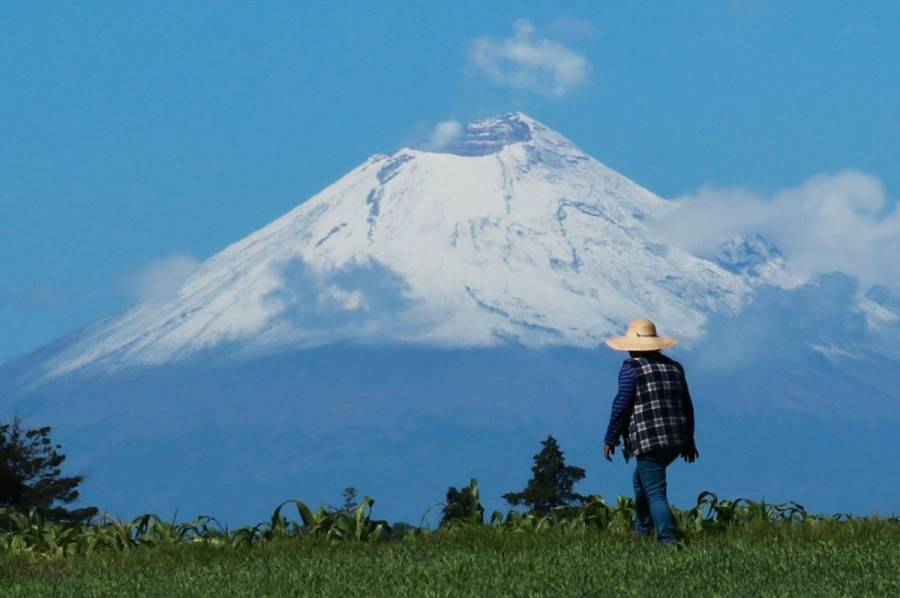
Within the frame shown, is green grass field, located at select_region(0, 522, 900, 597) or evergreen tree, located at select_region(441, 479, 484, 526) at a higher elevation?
evergreen tree, located at select_region(441, 479, 484, 526)

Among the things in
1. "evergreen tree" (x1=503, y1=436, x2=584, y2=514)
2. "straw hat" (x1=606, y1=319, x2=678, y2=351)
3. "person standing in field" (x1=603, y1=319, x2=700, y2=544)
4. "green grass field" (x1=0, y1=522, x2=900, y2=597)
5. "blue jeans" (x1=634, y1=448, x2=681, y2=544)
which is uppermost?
"evergreen tree" (x1=503, y1=436, x2=584, y2=514)

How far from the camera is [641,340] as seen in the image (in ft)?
46.5

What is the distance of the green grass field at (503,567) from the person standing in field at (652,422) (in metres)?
0.43

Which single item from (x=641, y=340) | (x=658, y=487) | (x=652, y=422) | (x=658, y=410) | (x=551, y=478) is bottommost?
(x=658, y=487)

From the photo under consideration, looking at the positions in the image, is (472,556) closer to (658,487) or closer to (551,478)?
(658,487)

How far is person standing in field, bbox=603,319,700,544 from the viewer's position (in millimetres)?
13797

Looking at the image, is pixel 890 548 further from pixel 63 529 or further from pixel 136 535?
pixel 63 529

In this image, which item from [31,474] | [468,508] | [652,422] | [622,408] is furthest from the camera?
[31,474]

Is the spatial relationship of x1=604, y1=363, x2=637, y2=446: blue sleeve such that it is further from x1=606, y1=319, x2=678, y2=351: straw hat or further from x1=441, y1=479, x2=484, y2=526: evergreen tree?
x1=441, y1=479, x2=484, y2=526: evergreen tree

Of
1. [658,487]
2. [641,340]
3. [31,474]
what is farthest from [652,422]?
[31,474]

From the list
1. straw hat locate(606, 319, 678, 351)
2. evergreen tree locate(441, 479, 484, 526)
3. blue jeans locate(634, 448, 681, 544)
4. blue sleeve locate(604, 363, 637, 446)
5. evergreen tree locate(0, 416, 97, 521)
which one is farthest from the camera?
evergreen tree locate(0, 416, 97, 521)

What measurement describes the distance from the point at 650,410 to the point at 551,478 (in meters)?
29.5

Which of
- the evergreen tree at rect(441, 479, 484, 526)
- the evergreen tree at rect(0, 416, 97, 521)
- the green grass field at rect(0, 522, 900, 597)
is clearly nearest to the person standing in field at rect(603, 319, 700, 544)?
the green grass field at rect(0, 522, 900, 597)

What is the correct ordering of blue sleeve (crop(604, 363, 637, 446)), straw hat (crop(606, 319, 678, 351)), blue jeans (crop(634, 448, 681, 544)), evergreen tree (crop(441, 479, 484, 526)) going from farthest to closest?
evergreen tree (crop(441, 479, 484, 526)), straw hat (crop(606, 319, 678, 351)), blue sleeve (crop(604, 363, 637, 446)), blue jeans (crop(634, 448, 681, 544))
